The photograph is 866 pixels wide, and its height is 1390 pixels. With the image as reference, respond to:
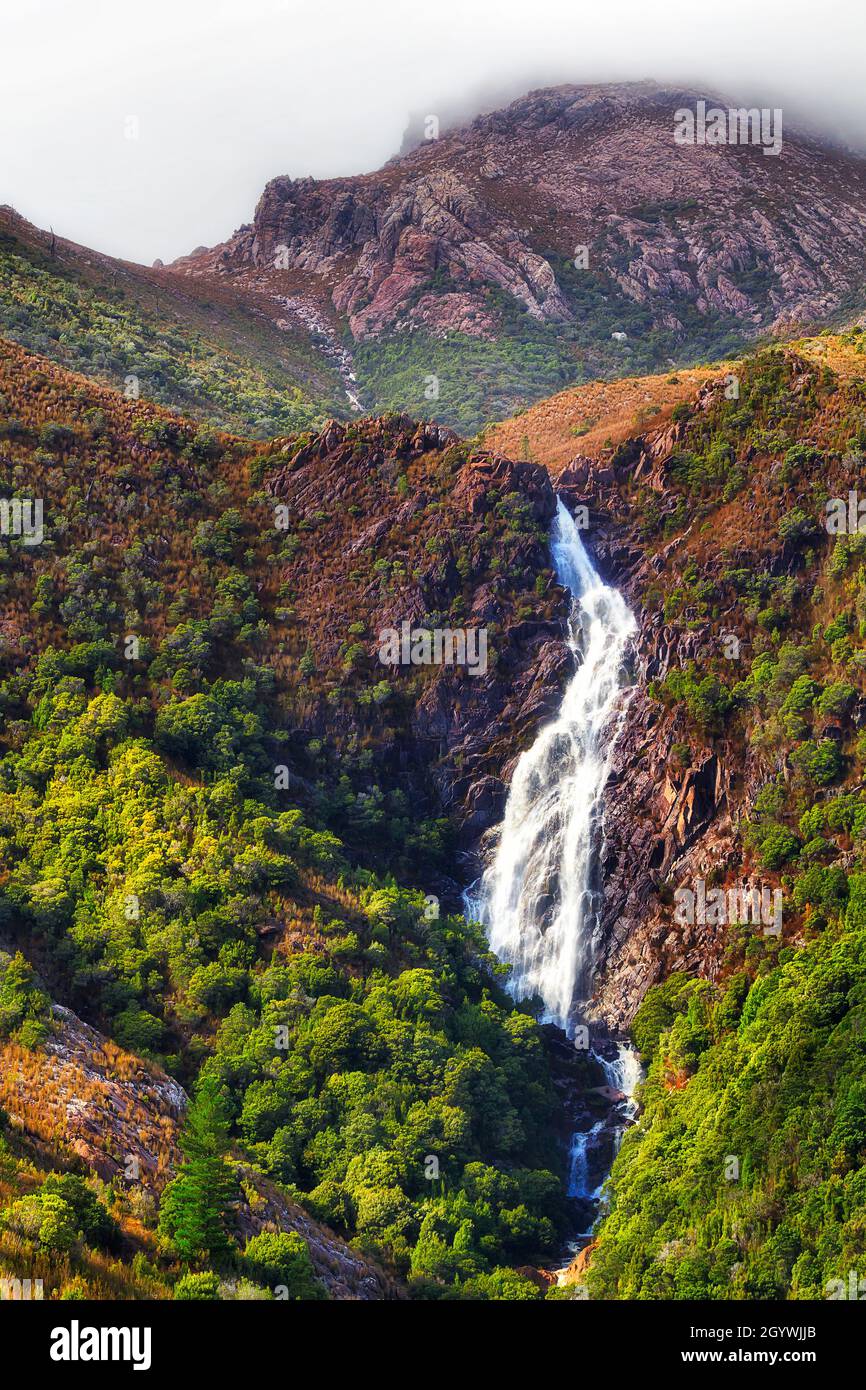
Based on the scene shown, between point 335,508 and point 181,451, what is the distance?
12412mm

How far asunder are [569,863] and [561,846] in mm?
1225

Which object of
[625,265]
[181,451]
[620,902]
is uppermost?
[625,265]

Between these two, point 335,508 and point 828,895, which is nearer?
point 828,895

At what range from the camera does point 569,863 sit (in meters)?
77.9

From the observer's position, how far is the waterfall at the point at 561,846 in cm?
7531

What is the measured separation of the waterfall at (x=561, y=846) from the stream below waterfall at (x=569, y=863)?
62mm

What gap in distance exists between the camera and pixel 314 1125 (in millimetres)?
57250

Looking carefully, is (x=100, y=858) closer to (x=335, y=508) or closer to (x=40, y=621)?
(x=40, y=621)

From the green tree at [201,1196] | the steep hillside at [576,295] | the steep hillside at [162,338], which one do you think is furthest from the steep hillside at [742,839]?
the steep hillside at [576,295]

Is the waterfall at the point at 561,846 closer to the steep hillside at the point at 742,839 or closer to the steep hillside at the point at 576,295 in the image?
the steep hillside at the point at 742,839

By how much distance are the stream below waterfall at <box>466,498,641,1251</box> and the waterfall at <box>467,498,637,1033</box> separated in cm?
6

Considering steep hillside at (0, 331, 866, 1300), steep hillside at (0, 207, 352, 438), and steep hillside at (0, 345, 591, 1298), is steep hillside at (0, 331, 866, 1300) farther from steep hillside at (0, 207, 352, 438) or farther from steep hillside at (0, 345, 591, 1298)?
steep hillside at (0, 207, 352, 438)

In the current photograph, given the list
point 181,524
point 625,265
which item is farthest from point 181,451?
point 625,265

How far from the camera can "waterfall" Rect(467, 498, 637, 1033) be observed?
75312 millimetres
